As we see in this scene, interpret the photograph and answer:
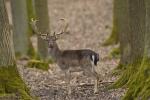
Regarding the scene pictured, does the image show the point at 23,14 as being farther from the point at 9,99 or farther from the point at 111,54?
the point at 9,99

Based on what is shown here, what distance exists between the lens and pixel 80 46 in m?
19.0

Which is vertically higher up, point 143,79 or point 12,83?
point 143,79

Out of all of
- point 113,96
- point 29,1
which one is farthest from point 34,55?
point 113,96

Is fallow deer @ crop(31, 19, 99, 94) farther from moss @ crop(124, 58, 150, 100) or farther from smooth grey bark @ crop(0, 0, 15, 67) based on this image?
moss @ crop(124, 58, 150, 100)

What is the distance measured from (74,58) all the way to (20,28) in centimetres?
592

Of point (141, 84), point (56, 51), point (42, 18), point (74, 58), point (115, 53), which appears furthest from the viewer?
point (115, 53)

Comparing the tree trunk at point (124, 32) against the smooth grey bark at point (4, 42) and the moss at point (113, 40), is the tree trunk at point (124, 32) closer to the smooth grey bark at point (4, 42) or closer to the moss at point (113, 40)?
the smooth grey bark at point (4, 42)

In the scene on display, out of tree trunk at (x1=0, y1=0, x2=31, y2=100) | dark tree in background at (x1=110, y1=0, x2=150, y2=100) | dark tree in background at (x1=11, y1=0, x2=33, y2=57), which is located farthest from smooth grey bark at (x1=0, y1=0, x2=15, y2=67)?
dark tree in background at (x1=11, y1=0, x2=33, y2=57)

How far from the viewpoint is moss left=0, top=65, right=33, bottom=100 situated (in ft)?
28.5

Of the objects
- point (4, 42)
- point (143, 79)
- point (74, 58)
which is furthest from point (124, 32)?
point (4, 42)

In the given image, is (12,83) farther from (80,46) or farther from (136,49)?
(80,46)

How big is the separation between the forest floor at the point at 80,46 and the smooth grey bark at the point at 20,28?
116 centimetres

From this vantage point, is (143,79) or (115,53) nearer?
(143,79)

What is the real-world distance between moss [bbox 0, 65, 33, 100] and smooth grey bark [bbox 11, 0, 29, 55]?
23.4 feet
